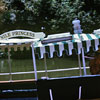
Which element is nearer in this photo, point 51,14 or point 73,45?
point 73,45

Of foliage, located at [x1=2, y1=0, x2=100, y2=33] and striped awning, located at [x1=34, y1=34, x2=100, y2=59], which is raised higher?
foliage, located at [x1=2, y1=0, x2=100, y2=33]

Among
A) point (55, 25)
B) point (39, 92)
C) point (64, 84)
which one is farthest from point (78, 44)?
point (55, 25)

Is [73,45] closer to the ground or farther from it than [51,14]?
closer to the ground

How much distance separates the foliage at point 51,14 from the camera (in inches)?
628

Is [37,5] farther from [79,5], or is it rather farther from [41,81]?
[41,81]

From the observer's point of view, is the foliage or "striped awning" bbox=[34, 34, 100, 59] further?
the foliage

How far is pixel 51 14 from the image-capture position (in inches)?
657

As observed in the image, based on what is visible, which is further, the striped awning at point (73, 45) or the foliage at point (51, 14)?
the foliage at point (51, 14)

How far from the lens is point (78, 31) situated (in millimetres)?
5883

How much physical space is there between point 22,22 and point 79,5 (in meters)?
4.20

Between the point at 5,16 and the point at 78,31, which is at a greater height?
the point at 5,16

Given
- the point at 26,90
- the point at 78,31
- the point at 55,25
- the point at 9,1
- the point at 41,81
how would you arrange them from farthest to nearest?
the point at 9,1
the point at 55,25
the point at 26,90
the point at 78,31
the point at 41,81

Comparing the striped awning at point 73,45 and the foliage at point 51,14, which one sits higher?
the foliage at point 51,14

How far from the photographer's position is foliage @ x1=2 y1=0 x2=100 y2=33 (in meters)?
16.0
